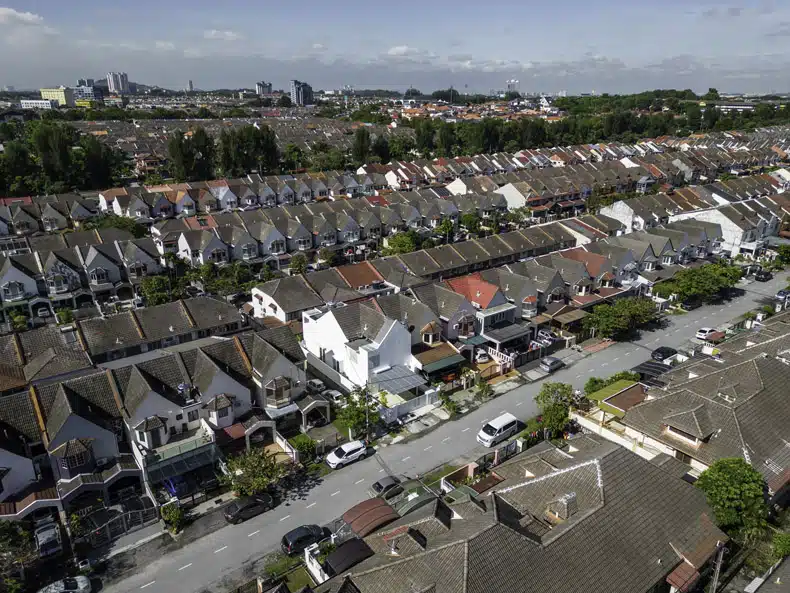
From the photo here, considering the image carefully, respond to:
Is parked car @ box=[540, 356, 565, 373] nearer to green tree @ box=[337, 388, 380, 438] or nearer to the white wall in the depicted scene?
green tree @ box=[337, 388, 380, 438]

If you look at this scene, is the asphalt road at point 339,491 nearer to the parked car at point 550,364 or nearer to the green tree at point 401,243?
the parked car at point 550,364

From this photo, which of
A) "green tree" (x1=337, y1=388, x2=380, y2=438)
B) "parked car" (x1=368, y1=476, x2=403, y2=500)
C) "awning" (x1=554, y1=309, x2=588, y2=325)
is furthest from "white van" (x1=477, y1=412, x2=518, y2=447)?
"awning" (x1=554, y1=309, x2=588, y2=325)

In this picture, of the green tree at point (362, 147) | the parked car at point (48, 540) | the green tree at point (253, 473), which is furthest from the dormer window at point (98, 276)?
the green tree at point (362, 147)

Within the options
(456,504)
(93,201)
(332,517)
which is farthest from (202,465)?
(93,201)

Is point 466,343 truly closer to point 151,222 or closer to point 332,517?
point 332,517

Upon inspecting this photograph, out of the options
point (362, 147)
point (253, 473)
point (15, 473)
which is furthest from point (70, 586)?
point (362, 147)

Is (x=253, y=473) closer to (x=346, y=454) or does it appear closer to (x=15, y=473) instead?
(x=346, y=454)
